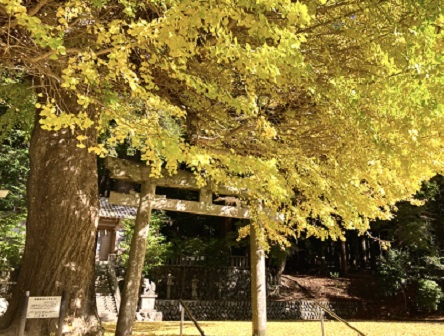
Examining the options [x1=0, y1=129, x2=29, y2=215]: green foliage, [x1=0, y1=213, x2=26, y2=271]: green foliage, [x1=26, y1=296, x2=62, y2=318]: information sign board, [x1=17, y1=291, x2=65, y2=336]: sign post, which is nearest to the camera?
[x1=17, y1=291, x2=65, y2=336]: sign post

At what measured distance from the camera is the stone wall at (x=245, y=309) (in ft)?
44.2

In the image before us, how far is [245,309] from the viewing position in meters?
14.8

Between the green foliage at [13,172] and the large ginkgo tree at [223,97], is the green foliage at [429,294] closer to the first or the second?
the large ginkgo tree at [223,97]

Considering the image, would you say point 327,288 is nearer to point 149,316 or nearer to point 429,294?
point 429,294

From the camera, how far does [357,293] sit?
18359 millimetres

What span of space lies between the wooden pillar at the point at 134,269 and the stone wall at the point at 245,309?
7226 mm

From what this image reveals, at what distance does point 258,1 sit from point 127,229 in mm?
12857

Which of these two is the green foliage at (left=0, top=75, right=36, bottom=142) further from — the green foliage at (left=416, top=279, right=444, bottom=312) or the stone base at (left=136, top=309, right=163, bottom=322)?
the green foliage at (left=416, top=279, right=444, bottom=312)

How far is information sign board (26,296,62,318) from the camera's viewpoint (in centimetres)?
389

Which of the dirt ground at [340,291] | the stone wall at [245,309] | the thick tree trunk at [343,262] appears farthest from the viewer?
the thick tree trunk at [343,262]

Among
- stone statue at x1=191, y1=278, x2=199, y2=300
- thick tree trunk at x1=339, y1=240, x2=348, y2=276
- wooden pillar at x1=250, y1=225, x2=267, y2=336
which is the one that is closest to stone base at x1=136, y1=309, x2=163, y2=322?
stone statue at x1=191, y1=278, x2=199, y2=300

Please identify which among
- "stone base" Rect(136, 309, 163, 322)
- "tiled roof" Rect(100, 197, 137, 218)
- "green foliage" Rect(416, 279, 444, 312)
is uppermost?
"tiled roof" Rect(100, 197, 137, 218)

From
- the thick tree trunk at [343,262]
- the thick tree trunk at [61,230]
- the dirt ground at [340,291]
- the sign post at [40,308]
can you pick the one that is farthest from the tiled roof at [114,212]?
the sign post at [40,308]

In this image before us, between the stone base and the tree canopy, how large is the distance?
22.6 feet
